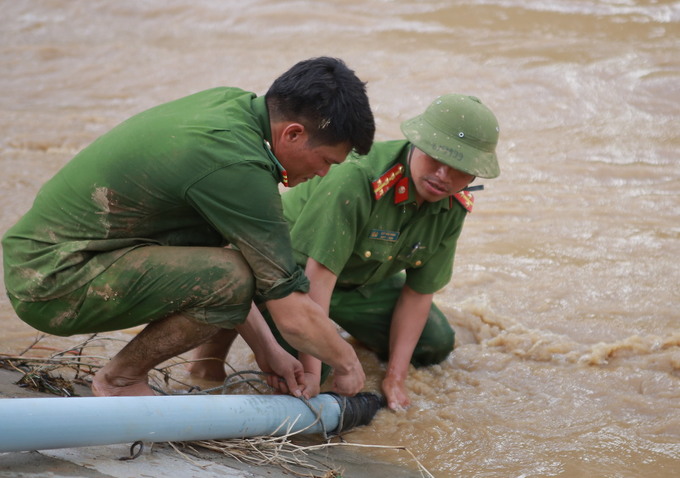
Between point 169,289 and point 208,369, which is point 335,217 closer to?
point 169,289

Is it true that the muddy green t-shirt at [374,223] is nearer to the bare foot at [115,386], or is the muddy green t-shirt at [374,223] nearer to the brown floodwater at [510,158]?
the brown floodwater at [510,158]

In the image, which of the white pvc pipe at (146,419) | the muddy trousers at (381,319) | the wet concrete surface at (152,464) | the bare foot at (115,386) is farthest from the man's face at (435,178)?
the bare foot at (115,386)

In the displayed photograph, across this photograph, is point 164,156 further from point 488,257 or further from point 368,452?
point 488,257

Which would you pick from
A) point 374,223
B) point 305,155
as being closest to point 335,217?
point 374,223

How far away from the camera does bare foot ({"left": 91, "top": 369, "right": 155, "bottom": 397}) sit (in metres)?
2.86

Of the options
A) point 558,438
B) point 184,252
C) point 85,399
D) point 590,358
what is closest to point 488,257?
point 590,358

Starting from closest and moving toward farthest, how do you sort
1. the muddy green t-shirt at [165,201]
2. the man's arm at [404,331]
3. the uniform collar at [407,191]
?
the muddy green t-shirt at [165,201] < the uniform collar at [407,191] < the man's arm at [404,331]

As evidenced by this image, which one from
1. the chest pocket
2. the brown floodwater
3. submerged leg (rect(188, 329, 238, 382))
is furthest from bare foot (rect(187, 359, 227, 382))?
the chest pocket

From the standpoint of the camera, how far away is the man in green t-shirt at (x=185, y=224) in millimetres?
2570

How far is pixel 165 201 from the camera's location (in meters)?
2.66

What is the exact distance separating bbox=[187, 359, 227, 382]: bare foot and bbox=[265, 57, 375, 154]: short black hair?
1324 millimetres

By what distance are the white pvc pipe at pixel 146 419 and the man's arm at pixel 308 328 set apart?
0.24m

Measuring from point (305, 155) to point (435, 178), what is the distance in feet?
2.18

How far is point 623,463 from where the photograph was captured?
3133 mm
